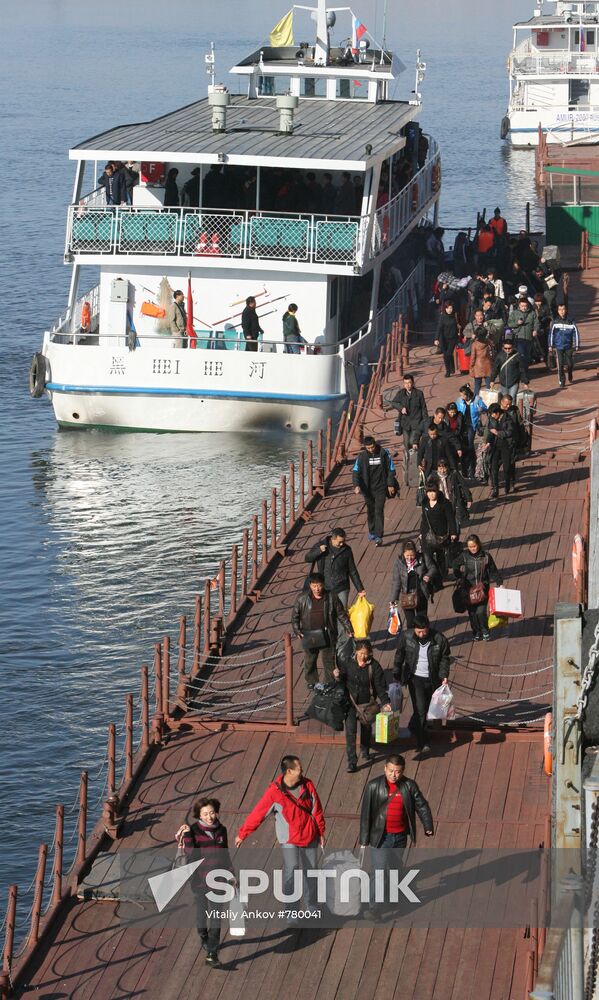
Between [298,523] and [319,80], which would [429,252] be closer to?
[319,80]

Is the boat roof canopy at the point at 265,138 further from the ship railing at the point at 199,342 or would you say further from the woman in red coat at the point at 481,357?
the woman in red coat at the point at 481,357

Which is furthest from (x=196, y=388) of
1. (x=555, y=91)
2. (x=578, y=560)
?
(x=555, y=91)

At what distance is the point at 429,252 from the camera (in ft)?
143

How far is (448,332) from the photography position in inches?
1251

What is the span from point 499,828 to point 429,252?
3005cm

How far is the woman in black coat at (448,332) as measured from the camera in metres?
31.7

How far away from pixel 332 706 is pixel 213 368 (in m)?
18.1

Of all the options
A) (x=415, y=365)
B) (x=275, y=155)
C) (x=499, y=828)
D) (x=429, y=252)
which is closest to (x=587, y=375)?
(x=415, y=365)

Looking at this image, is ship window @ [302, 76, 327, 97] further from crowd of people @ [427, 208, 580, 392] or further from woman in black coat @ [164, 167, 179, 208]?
woman in black coat @ [164, 167, 179, 208]

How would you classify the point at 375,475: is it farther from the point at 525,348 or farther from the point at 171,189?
the point at 171,189

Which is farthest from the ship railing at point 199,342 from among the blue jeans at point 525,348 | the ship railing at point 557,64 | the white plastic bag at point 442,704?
the ship railing at point 557,64

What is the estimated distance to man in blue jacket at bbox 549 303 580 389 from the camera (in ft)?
101

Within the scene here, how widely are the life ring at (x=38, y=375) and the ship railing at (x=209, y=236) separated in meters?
2.24

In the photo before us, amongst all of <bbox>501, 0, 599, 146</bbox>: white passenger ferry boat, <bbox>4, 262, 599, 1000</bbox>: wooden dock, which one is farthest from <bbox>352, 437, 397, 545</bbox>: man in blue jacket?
<bbox>501, 0, 599, 146</bbox>: white passenger ferry boat
